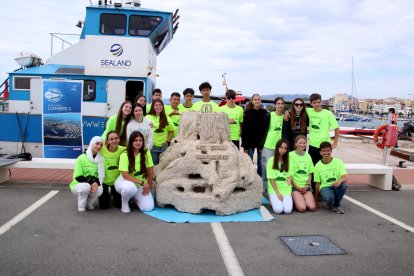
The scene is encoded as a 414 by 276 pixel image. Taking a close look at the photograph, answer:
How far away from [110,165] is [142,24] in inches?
224

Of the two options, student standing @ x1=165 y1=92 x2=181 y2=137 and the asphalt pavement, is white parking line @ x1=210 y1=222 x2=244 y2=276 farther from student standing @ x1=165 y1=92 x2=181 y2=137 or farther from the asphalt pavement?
student standing @ x1=165 y1=92 x2=181 y2=137

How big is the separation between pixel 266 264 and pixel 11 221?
11.3 ft

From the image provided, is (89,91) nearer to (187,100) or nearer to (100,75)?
(100,75)

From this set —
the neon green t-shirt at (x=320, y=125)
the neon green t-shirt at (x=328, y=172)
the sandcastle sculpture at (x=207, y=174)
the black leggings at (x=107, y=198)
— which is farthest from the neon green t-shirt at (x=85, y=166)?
the neon green t-shirt at (x=320, y=125)

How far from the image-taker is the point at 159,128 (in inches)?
267

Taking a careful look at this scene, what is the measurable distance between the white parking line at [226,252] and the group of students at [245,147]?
48.5 inches

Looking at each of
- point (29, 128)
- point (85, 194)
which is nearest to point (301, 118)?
point (85, 194)

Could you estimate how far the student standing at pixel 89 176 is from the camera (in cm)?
558

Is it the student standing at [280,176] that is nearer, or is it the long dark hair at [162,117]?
the student standing at [280,176]

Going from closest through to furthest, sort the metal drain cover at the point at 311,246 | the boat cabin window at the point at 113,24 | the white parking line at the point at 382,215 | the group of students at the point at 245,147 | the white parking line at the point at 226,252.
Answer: the white parking line at the point at 226,252
the metal drain cover at the point at 311,246
the white parking line at the point at 382,215
the group of students at the point at 245,147
the boat cabin window at the point at 113,24

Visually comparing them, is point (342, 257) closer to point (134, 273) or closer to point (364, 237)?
point (364, 237)

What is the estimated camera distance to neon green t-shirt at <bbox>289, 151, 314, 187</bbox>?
612cm

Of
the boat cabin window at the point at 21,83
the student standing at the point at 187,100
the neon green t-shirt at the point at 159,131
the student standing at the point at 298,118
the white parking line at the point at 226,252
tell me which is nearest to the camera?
the white parking line at the point at 226,252

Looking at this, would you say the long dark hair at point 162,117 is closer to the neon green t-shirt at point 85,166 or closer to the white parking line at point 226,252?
the neon green t-shirt at point 85,166
